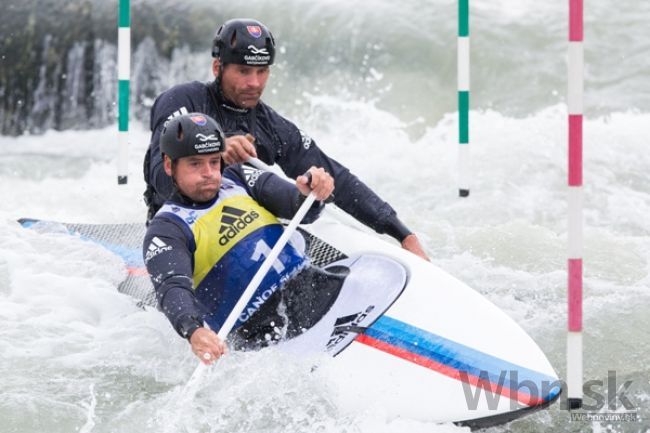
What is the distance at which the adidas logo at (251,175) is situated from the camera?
4.17 metres

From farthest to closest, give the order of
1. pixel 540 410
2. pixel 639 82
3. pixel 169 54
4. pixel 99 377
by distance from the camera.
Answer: pixel 169 54 → pixel 639 82 → pixel 99 377 → pixel 540 410

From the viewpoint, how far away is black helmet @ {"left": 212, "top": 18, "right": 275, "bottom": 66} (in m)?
4.51

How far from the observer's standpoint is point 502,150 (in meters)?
8.12

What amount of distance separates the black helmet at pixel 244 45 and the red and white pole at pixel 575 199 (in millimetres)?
1330

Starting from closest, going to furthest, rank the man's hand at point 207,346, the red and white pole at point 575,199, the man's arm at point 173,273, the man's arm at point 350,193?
the man's hand at point 207,346, the man's arm at point 173,273, the red and white pole at point 575,199, the man's arm at point 350,193

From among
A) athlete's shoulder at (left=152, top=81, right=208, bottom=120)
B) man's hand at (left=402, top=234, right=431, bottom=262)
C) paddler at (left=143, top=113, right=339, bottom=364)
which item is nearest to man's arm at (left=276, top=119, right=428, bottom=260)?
man's hand at (left=402, top=234, right=431, bottom=262)

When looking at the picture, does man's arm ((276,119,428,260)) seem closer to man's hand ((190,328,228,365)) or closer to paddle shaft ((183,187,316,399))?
paddle shaft ((183,187,316,399))

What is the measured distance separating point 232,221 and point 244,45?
0.88 metres

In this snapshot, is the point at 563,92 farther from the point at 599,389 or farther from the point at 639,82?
the point at 599,389

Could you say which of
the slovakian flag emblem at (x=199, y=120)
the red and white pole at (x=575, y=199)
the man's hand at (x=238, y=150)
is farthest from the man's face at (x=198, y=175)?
the red and white pole at (x=575, y=199)

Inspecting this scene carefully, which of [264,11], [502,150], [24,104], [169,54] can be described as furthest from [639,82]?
[24,104]

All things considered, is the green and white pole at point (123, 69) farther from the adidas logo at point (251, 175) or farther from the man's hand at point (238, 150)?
the adidas logo at point (251, 175)

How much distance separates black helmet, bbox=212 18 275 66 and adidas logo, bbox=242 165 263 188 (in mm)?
530

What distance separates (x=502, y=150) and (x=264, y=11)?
2.85m
